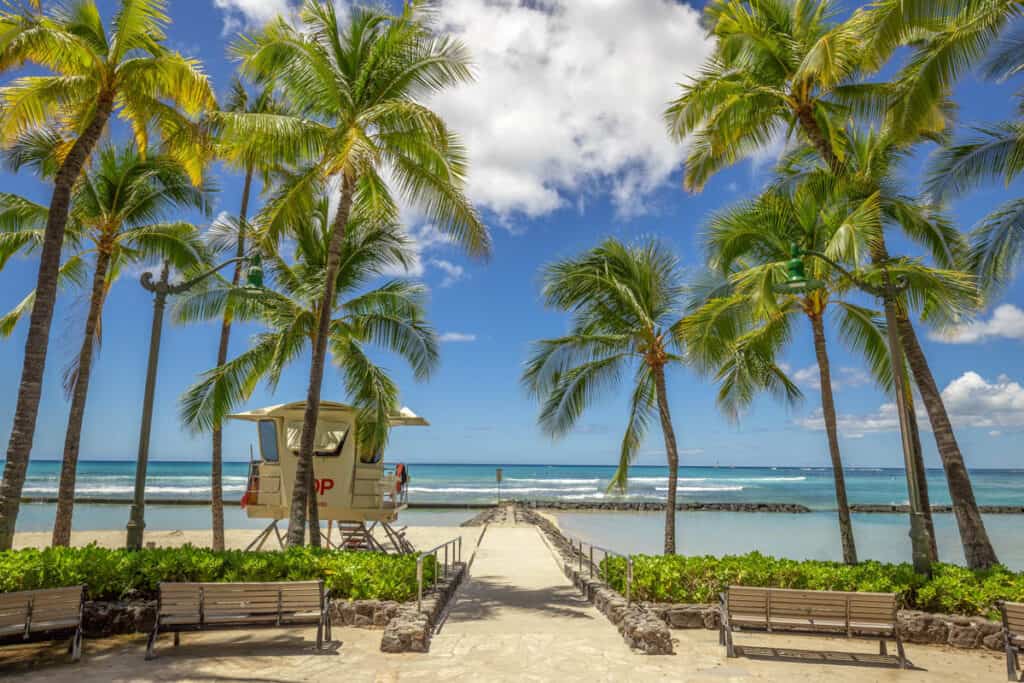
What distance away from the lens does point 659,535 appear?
2753cm

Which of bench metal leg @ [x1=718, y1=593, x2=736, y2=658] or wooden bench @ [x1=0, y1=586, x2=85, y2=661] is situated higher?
wooden bench @ [x1=0, y1=586, x2=85, y2=661]

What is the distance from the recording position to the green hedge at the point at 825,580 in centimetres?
862

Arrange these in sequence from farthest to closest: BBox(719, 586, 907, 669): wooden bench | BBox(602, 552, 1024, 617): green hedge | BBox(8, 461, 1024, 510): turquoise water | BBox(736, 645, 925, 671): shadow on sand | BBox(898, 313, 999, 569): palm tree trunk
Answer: BBox(8, 461, 1024, 510): turquoise water < BBox(898, 313, 999, 569): palm tree trunk < BBox(602, 552, 1024, 617): green hedge < BBox(719, 586, 907, 669): wooden bench < BBox(736, 645, 925, 671): shadow on sand

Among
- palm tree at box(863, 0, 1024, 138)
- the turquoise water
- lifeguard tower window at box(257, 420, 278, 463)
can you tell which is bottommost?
the turquoise water

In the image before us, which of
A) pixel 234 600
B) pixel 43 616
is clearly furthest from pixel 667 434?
pixel 43 616

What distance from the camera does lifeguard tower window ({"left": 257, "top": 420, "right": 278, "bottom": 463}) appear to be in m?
14.8

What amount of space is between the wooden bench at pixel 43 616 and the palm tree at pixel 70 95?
10.1 ft

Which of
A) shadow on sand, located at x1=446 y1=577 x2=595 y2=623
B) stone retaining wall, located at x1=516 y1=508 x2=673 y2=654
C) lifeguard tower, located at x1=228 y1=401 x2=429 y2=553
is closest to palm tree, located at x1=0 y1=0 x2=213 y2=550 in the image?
lifeguard tower, located at x1=228 y1=401 x2=429 y2=553

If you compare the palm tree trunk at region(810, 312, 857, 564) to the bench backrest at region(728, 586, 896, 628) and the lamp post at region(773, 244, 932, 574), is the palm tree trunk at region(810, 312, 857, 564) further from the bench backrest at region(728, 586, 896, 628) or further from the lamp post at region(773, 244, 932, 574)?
the bench backrest at region(728, 586, 896, 628)

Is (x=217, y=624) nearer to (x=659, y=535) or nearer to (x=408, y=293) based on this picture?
(x=408, y=293)

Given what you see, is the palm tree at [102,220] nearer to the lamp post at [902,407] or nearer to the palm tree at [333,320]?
the palm tree at [333,320]

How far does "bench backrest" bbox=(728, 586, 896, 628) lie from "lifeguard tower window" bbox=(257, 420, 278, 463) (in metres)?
10.7

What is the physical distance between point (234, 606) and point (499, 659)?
119 inches

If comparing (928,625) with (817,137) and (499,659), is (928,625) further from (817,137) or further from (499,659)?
(817,137)
